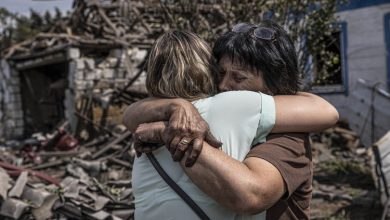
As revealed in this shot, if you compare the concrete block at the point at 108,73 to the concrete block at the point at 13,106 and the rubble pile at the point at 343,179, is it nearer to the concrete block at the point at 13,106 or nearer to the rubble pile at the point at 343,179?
the concrete block at the point at 13,106

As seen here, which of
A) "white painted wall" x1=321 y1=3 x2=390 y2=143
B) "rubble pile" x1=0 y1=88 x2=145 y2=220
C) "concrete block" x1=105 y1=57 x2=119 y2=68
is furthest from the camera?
"white painted wall" x1=321 y1=3 x2=390 y2=143

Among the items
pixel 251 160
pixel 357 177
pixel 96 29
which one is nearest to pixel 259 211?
pixel 251 160

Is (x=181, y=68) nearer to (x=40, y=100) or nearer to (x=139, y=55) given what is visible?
(x=139, y=55)

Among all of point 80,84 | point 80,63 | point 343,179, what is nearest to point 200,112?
point 343,179

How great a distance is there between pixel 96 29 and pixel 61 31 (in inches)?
75.1

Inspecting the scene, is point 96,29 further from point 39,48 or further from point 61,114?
point 61,114

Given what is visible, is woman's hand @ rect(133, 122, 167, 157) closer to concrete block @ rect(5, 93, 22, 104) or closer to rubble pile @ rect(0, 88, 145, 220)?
rubble pile @ rect(0, 88, 145, 220)

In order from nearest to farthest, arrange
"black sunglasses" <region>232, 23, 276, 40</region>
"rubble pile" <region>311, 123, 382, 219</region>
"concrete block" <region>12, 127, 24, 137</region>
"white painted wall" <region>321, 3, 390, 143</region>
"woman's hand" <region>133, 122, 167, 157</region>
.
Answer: "woman's hand" <region>133, 122, 167, 157</region>, "black sunglasses" <region>232, 23, 276, 40</region>, "rubble pile" <region>311, 123, 382, 219</region>, "white painted wall" <region>321, 3, 390, 143</region>, "concrete block" <region>12, 127, 24, 137</region>

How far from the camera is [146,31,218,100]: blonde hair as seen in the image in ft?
5.44

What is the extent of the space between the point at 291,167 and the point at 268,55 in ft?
1.17

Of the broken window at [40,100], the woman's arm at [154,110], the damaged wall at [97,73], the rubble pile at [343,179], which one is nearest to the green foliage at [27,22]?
the broken window at [40,100]

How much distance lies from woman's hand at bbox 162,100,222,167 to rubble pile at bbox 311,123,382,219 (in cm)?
488

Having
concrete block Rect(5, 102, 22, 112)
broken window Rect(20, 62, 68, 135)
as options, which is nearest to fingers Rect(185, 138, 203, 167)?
broken window Rect(20, 62, 68, 135)

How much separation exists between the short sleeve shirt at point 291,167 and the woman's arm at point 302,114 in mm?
34
